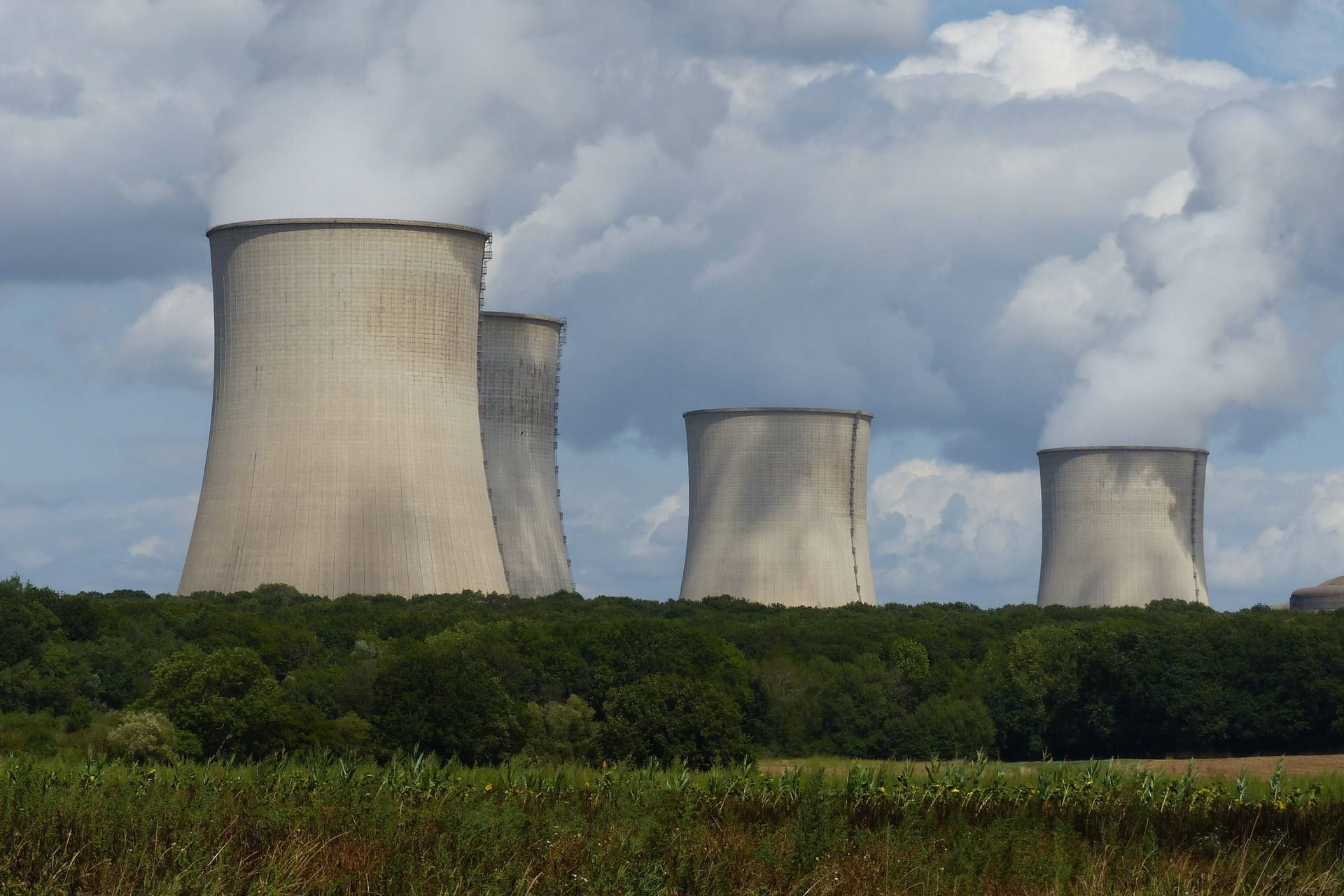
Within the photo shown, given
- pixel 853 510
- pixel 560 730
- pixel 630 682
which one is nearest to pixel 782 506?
pixel 853 510

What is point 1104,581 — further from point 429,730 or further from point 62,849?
point 62,849

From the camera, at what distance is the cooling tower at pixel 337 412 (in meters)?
28.8

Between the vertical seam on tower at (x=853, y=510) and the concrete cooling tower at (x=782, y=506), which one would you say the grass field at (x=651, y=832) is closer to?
the concrete cooling tower at (x=782, y=506)

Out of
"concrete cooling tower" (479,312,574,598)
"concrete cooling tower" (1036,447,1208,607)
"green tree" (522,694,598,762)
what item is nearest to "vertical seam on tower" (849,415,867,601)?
"concrete cooling tower" (1036,447,1208,607)

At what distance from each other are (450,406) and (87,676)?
23.1 feet

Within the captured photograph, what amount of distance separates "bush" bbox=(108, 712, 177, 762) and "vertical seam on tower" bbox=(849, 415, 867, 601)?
23.3 meters

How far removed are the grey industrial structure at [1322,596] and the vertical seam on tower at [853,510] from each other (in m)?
31.2

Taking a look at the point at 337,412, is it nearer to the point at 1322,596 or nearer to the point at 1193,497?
the point at 1193,497

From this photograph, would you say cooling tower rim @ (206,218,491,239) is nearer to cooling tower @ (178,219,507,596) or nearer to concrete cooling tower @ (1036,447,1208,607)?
cooling tower @ (178,219,507,596)

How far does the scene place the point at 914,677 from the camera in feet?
115

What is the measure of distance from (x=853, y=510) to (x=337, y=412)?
667 inches

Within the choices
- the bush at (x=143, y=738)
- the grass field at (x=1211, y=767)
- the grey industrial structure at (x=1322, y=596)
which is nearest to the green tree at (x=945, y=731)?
the grass field at (x=1211, y=767)

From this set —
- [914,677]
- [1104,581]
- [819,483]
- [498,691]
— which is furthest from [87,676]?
[1104,581]


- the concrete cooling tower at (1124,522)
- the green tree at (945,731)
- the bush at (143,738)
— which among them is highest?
the concrete cooling tower at (1124,522)
